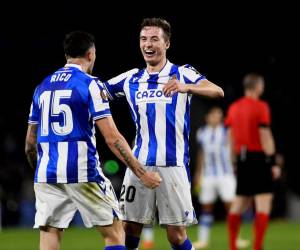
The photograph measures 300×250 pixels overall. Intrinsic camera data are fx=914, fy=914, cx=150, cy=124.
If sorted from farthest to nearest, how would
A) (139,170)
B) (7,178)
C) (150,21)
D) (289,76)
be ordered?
(289,76) < (7,178) < (150,21) < (139,170)

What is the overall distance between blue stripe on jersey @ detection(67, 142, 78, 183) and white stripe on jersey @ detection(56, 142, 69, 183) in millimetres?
22

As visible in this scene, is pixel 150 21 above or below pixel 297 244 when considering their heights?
above

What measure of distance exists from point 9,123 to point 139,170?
1346cm

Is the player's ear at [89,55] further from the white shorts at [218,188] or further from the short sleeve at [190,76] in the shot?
the white shorts at [218,188]

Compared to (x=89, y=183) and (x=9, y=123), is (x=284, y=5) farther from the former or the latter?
(x=89, y=183)

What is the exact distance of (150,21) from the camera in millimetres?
7004

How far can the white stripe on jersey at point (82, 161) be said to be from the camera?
630 cm

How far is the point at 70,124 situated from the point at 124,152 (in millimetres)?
418

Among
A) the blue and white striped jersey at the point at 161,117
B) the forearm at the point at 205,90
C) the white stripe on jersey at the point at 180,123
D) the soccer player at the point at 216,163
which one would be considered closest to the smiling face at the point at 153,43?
the blue and white striped jersey at the point at 161,117

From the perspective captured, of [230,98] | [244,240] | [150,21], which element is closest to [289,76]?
[230,98]

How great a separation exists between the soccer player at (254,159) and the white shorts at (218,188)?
2.79 m

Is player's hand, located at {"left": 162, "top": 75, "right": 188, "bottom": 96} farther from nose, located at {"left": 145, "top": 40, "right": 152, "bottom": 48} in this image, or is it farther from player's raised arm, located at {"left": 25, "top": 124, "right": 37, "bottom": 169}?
player's raised arm, located at {"left": 25, "top": 124, "right": 37, "bottom": 169}

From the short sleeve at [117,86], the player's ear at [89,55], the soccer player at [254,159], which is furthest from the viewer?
the soccer player at [254,159]

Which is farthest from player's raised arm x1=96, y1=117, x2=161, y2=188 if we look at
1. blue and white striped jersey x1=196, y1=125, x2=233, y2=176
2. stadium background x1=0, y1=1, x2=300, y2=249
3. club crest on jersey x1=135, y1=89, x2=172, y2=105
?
stadium background x1=0, y1=1, x2=300, y2=249
